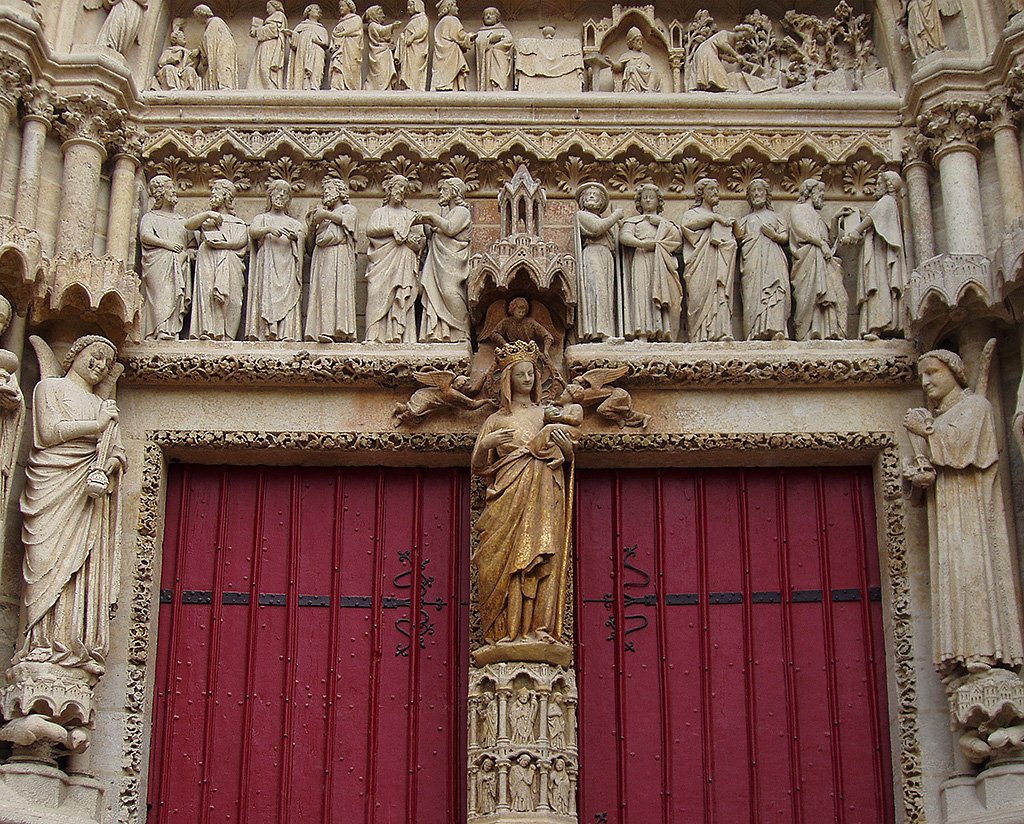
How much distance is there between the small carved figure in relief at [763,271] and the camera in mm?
9320

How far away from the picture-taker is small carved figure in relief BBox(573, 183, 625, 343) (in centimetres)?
934

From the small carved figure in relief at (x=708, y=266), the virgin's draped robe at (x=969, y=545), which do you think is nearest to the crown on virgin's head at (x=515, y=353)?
the small carved figure in relief at (x=708, y=266)

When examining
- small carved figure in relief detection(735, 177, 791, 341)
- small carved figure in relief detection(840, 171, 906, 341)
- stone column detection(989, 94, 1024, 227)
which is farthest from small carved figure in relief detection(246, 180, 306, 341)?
stone column detection(989, 94, 1024, 227)

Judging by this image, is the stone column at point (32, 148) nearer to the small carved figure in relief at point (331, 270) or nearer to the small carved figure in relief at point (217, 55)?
the small carved figure in relief at point (217, 55)

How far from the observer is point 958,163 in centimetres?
936

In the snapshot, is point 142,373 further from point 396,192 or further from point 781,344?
point 781,344

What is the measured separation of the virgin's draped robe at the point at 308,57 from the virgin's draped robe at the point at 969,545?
4374mm

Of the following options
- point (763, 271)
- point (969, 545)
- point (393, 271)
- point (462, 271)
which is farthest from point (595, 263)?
point (969, 545)

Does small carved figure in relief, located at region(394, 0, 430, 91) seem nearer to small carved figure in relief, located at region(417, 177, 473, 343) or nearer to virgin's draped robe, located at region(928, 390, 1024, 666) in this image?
small carved figure in relief, located at region(417, 177, 473, 343)

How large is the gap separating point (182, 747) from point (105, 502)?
1429mm

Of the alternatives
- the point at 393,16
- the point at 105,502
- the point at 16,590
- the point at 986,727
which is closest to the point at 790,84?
the point at 393,16

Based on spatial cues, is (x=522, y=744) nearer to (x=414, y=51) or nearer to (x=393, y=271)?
(x=393, y=271)

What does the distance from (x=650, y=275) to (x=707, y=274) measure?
1.14ft

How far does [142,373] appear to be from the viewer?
9.13 m
